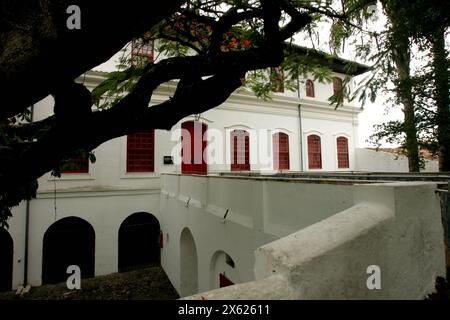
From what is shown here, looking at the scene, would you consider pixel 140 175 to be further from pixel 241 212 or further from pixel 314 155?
pixel 314 155

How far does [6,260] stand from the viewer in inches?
372

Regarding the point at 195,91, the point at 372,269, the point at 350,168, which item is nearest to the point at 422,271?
the point at 372,269

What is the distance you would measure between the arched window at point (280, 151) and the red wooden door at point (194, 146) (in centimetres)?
465

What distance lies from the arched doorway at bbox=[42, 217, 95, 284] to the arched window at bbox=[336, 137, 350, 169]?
1618cm

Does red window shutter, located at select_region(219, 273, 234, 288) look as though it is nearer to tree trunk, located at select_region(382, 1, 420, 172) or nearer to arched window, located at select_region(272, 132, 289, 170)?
tree trunk, located at select_region(382, 1, 420, 172)

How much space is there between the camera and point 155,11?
1.94 meters

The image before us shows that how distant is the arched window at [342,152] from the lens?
17172 mm

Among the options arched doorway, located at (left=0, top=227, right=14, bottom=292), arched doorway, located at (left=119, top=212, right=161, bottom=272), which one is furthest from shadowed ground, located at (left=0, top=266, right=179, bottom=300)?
arched doorway, located at (left=119, top=212, right=161, bottom=272)

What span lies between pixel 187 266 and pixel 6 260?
7340 mm

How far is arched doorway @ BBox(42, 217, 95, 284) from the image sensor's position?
32.8 feet

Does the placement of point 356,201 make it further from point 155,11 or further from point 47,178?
point 47,178

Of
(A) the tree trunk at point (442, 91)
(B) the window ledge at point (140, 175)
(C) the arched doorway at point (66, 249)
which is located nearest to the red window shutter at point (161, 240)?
→ (B) the window ledge at point (140, 175)

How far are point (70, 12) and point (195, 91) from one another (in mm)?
1302

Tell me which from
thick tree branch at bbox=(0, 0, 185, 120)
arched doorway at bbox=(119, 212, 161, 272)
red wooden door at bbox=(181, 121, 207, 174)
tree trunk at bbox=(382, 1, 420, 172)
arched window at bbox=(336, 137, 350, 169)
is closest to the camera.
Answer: thick tree branch at bbox=(0, 0, 185, 120)
